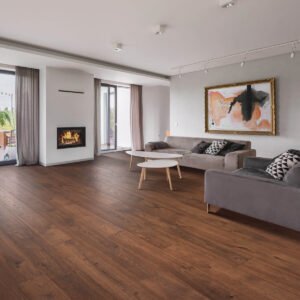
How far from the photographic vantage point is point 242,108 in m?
5.99

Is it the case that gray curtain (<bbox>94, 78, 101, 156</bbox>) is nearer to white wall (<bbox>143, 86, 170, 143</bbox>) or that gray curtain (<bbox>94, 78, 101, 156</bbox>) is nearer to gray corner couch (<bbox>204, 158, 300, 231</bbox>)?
white wall (<bbox>143, 86, 170, 143</bbox>)

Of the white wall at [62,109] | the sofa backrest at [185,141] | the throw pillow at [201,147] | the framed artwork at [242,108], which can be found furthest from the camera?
the sofa backrest at [185,141]

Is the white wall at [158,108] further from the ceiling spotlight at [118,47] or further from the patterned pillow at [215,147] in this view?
the ceiling spotlight at [118,47]

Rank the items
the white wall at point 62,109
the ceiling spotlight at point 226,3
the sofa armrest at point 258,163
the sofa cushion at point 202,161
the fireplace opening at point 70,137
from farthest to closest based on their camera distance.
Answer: the fireplace opening at point 70,137
the white wall at point 62,109
the sofa cushion at point 202,161
the sofa armrest at point 258,163
the ceiling spotlight at point 226,3

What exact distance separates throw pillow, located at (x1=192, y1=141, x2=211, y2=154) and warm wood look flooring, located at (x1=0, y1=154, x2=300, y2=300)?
206 cm

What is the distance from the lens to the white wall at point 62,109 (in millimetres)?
6000

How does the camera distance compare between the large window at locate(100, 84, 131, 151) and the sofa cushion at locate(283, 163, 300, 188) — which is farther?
the large window at locate(100, 84, 131, 151)

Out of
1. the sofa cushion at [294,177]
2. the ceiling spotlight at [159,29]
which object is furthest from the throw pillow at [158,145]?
the sofa cushion at [294,177]

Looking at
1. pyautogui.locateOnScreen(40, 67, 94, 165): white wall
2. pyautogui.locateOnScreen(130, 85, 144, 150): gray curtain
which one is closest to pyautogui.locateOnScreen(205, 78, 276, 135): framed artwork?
pyautogui.locateOnScreen(130, 85, 144, 150): gray curtain

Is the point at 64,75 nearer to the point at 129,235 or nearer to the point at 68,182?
the point at 68,182

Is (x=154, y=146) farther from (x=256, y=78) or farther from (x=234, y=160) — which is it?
(x=256, y=78)

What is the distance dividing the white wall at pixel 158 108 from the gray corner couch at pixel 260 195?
6.19 metres

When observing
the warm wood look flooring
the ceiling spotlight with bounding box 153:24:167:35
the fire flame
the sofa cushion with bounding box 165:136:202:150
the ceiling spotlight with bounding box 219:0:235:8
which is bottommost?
the warm wood look flooring

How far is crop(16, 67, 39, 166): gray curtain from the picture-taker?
603cm
